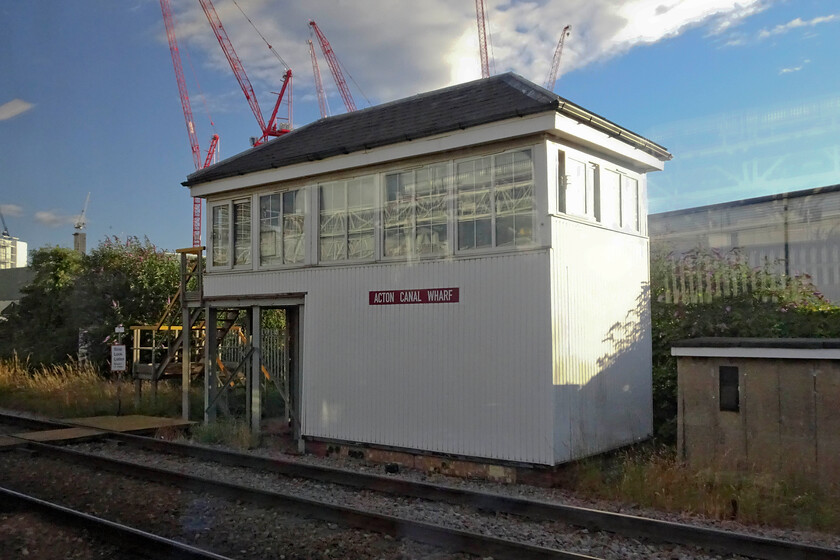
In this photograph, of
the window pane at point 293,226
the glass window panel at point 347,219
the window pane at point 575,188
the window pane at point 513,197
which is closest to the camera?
the window pane at point 513,197

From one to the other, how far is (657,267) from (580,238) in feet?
16.3

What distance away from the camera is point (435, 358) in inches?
415

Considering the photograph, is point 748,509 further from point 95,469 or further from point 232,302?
point 232,302

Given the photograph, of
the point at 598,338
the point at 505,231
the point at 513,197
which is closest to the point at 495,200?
the point at 513,197

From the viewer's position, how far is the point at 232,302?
46.3 feet

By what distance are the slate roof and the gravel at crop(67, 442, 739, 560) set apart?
5191 mm

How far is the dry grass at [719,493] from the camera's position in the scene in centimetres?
719

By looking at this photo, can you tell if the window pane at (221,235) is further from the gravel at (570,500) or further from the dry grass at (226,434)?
the gravel at (570,500)

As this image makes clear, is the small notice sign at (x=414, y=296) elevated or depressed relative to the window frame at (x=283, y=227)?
depressed

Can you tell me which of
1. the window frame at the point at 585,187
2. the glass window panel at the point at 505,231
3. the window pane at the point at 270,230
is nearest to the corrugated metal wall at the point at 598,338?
the window frame at the point at 585,187

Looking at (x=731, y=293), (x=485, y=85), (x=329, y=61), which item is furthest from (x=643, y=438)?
(x=329, y=61)

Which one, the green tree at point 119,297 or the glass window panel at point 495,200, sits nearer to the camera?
the glass window panel at point 495,200

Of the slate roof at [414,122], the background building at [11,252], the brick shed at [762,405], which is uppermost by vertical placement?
the background building at [11,252]

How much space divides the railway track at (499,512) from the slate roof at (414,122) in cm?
500
